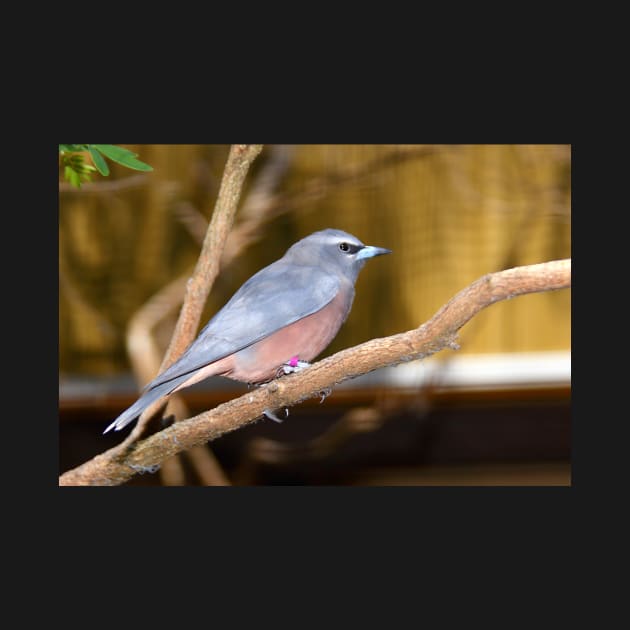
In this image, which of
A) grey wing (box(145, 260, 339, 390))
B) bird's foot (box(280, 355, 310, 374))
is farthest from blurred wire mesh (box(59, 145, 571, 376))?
bird's foot (box(280, 355, 310, 374))

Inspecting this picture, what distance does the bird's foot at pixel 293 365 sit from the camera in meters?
3.84

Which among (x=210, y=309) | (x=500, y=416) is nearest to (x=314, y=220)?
(x=210, y=309)

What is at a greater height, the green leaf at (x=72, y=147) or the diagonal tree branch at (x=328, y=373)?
the green leaf at (x=72, y=147)

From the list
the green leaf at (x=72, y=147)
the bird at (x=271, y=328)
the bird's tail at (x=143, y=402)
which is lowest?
the bird's tail at (x=143, y=402)

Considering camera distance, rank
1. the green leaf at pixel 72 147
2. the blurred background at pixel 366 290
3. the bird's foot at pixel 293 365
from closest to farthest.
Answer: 1. the bird's foot at pixel 293 365
2. the green leaf at pixel 72 147
3. the blurred background at pixel 366 290

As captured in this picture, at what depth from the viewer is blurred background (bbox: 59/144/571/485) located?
4457 mm

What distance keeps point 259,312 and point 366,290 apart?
3.19ft

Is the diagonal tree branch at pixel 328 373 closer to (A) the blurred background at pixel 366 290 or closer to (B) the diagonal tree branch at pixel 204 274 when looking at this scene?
(B) the diagonal tree branch at pixel 204 274

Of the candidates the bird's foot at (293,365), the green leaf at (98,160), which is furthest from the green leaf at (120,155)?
the bird's foot at (293,365)

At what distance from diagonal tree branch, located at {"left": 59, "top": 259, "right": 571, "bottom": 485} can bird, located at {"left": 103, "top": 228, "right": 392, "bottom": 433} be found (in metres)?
0.20

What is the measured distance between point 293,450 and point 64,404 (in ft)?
4.01

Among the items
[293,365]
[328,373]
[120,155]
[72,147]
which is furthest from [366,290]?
[72,147]

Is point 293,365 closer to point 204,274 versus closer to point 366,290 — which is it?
point 204,274

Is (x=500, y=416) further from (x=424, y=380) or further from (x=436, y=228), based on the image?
(x=436, y=228)
